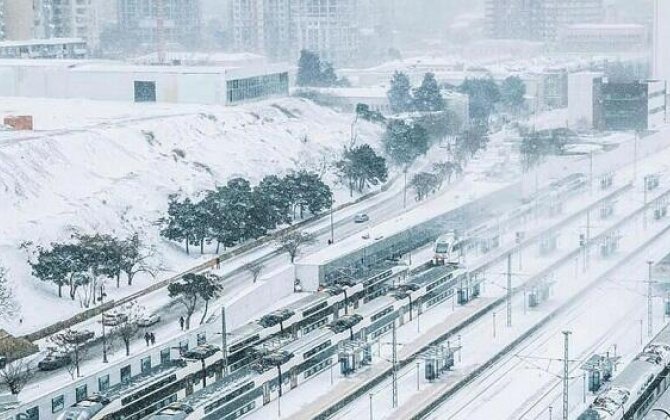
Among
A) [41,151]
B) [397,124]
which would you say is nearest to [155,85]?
[397,124]

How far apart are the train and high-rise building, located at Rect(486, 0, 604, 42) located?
660 inches

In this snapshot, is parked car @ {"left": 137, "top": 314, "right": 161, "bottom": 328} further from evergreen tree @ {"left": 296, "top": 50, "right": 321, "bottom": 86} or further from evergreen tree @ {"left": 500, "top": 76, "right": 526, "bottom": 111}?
evergreen tree @ {"left": 296, "top": 50, "right": 321, "bottom": 86}

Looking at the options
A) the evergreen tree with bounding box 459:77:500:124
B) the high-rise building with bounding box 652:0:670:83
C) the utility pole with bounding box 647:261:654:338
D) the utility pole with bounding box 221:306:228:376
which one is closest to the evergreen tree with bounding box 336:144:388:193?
the evergreen tree with bounding box 459:77:500:124

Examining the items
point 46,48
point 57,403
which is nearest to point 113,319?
point 57,403

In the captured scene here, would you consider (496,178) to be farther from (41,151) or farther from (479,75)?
(479,75)

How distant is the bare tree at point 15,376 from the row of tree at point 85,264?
1.36 meters

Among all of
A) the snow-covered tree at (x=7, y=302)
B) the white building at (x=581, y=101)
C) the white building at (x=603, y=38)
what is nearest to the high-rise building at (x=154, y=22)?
the white building at (x=603, y=38)

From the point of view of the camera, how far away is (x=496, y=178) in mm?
12766

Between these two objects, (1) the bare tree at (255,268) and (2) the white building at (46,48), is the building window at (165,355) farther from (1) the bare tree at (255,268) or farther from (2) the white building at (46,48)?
(2) the white building at (46,48)

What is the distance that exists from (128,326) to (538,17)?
17.0 metres

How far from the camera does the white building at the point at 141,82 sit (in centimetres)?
1480

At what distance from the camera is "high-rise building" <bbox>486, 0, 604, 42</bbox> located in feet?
76.6

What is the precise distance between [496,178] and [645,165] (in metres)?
2.58

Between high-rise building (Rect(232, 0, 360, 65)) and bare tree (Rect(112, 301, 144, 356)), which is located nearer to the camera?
bare tree (Rect(112, 301, 144, 356))
